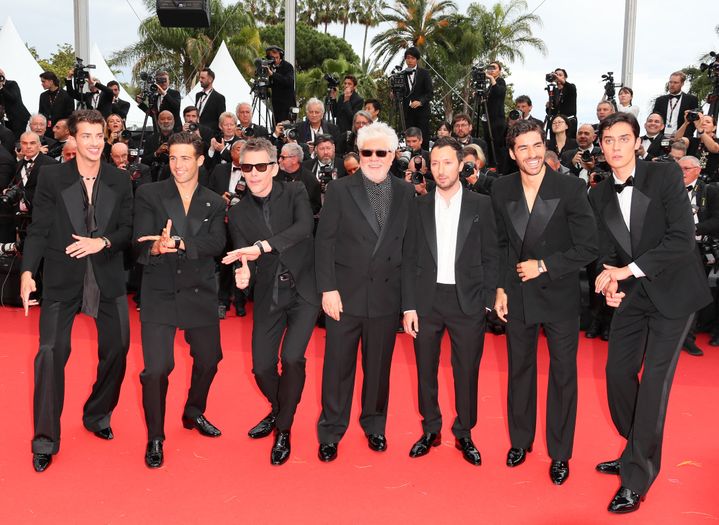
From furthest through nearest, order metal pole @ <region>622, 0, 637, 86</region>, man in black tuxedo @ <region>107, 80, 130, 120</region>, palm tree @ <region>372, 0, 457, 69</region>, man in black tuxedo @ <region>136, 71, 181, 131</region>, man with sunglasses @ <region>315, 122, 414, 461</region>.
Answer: palm tree @ <region>372, 0, 457, 69</region> < metal pole @ <region>622, 0, 637, 86</region> < man in black tuxedo @ <region>107, 80, 130, 120</region> < man in black tuxedo @ <region>136, 71, 181, 131</region> < man with sunglasses @ <region>315, 122, 414, 461</region>

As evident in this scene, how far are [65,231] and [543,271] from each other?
254 cm

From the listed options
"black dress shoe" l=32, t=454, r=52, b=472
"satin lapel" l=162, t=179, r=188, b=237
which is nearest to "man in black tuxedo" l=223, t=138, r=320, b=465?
"satin lapel" l=162, t=179, r=188, b=237

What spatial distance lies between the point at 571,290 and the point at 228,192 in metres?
4.61

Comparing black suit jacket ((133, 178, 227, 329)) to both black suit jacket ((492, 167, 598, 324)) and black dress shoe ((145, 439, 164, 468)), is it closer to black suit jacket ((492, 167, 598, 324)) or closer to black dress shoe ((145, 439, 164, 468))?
black dress shoe ((145, 439, 164, 468))

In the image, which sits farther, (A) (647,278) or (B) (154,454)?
(B) (154,454)

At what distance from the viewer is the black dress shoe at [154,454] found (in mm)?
3875

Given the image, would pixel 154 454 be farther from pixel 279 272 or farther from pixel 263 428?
pixel 279 272

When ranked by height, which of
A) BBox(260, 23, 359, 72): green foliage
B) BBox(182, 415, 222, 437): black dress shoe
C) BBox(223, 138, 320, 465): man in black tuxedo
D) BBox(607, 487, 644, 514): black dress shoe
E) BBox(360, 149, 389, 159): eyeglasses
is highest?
BBox(260, 23, 359, 72): green foliage

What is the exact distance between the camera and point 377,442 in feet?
13.6

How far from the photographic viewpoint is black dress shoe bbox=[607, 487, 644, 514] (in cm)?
336

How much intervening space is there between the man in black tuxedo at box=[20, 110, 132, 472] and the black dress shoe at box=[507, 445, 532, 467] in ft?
7.72

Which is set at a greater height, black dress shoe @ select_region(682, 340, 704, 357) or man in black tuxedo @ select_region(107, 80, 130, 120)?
man in black tuxedo @ select_region(107, 80, 130, 120)

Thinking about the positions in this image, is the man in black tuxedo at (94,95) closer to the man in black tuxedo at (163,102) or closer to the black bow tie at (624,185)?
the man in black tuxedo at (163,102)

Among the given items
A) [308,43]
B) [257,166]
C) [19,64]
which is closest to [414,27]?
[308,43]
